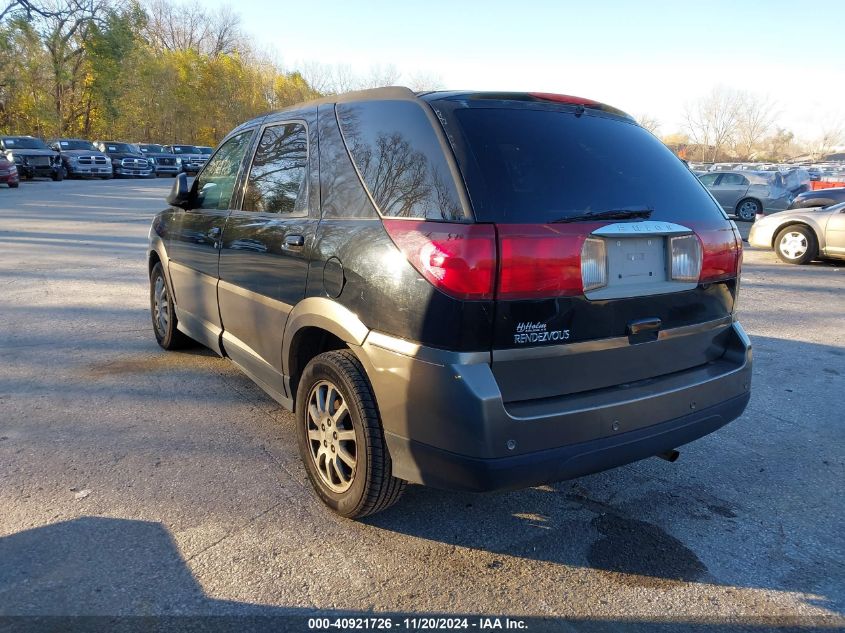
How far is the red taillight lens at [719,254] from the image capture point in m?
2.84

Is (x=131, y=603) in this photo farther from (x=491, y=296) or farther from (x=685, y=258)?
(x=685, y=258)

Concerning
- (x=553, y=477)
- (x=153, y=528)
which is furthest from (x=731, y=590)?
(x=153, y=528)

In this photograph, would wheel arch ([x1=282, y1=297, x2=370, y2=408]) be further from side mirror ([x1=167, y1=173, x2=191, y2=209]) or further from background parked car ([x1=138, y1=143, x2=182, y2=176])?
background parked car ([x1=138, y1=143, x2=182, y2=176])

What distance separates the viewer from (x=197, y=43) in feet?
237

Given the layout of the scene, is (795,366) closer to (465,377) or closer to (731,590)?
(731,590)

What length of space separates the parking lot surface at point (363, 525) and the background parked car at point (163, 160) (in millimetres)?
39043

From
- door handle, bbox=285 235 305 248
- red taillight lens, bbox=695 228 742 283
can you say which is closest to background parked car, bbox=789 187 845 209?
red taillight lens, bbox=695 228 742 283

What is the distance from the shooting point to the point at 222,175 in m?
4.38

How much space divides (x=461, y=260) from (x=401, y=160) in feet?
2.10

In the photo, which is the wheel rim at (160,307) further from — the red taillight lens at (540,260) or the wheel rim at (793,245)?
the wheel rim at (793,245)

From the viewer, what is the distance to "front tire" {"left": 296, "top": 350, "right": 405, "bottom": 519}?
8.71 ft

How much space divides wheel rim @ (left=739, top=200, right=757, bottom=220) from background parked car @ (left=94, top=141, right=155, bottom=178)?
31229 millimetres

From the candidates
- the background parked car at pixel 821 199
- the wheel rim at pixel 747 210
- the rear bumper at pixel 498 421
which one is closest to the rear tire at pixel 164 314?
the rear bumper at pixel 498 421

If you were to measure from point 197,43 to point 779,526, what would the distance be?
80.5 meters
